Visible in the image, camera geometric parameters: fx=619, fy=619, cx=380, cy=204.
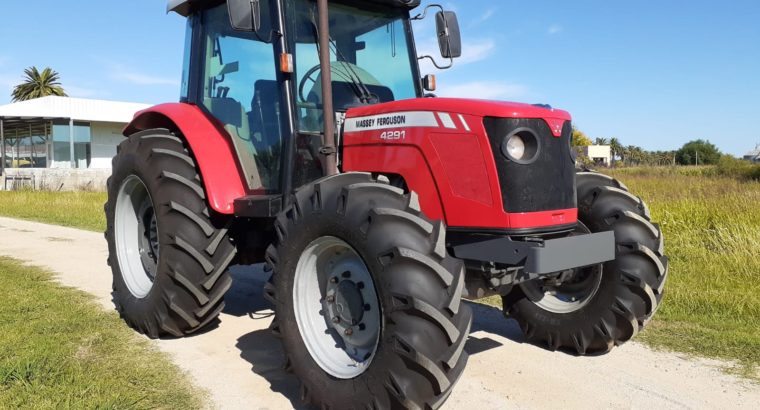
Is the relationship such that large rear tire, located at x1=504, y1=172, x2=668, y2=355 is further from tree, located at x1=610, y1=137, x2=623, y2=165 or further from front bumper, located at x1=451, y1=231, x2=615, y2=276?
tree, located at x1=610, y1=137, x2=623, y2=165

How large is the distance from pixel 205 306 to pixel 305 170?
1186mm

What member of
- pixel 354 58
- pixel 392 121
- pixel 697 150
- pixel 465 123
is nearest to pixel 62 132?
pixel 354 58

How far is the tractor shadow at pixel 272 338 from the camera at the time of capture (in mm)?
3613

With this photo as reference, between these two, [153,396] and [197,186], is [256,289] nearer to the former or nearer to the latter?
[197,186]

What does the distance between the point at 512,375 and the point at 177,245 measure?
90.1 inches

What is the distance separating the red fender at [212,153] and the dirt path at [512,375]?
3.25 ft

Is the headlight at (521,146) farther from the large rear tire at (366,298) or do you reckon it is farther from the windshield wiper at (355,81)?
the windshield wiper at (355,81)

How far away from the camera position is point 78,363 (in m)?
3.78

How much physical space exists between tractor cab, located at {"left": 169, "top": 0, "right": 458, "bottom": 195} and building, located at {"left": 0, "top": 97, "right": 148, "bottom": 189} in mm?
24921

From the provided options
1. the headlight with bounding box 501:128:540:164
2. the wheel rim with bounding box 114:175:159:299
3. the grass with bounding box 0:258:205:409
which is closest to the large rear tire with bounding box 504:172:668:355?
the headlight with bounding box 501:128:540:164

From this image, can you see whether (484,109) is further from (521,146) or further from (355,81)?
(355,81)

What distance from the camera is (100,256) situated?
327 inches

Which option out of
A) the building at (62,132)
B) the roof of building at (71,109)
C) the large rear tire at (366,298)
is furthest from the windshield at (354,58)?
the roof of building at (71,109)

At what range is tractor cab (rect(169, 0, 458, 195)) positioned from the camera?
3.88m
